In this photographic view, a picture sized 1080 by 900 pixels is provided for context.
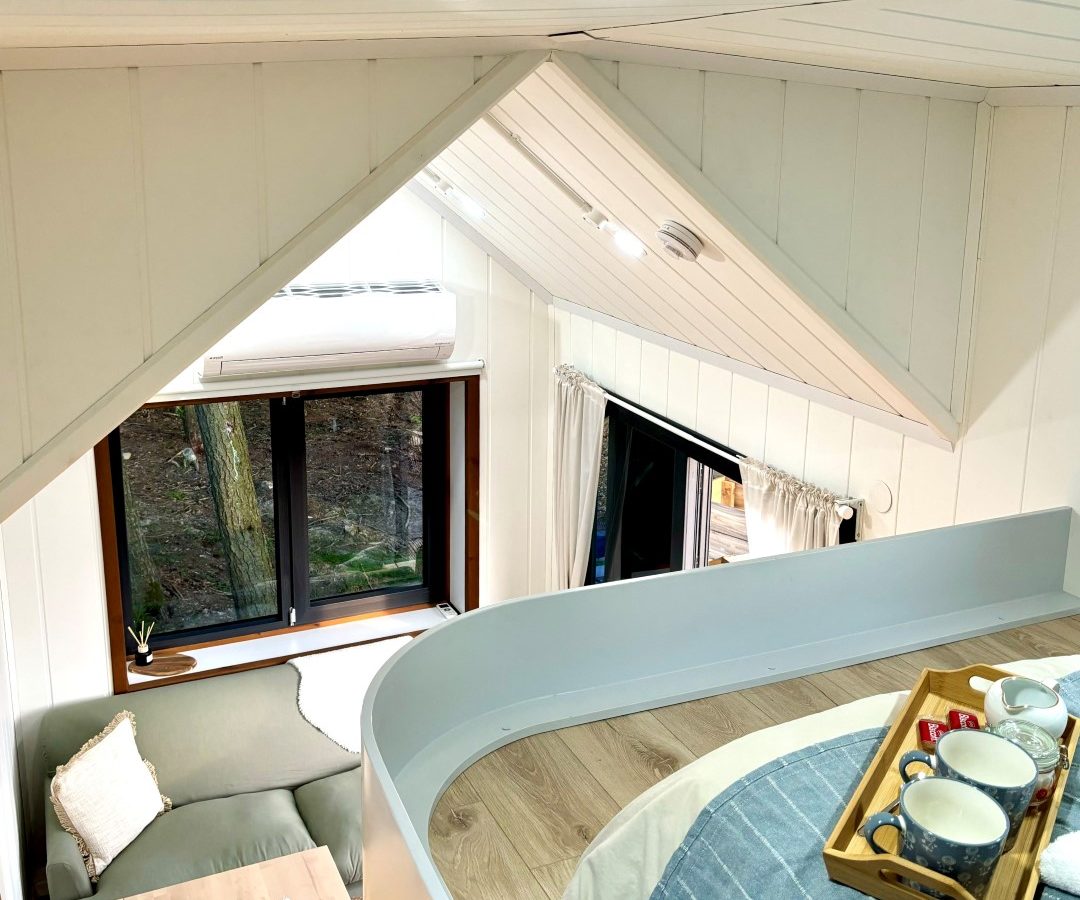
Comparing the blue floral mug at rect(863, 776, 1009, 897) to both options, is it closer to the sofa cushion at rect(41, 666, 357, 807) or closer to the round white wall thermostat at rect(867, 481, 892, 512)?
the round white wall thermostat at rect(867, 481, 892, 512)

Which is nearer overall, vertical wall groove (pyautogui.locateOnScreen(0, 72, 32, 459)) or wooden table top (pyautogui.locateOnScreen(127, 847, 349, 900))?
vertical wall groove (pyautogui.locateOnScreen(0, 72, 32, 459))

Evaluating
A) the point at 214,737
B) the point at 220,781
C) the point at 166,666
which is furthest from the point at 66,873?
the point at 166,666

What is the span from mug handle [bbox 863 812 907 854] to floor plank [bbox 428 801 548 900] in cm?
53

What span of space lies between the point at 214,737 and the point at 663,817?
124 inches

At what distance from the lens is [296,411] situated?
182 inches

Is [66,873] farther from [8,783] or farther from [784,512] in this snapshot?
[784,512]

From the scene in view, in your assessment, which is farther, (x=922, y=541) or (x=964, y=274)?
(x=964, y=274)

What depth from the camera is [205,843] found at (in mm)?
3430

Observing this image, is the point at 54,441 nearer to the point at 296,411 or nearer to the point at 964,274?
the point at 964,274

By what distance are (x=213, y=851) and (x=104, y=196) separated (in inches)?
98.7

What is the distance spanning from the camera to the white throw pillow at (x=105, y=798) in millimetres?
3404

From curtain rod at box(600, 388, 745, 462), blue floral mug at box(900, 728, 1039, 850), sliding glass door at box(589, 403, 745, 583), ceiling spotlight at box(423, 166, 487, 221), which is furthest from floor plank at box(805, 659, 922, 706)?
ceiling spotlight at box(423, 166, 487, 221)

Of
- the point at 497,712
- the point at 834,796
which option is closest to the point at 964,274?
the point at 497,712

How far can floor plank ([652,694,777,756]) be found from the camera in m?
1.69
